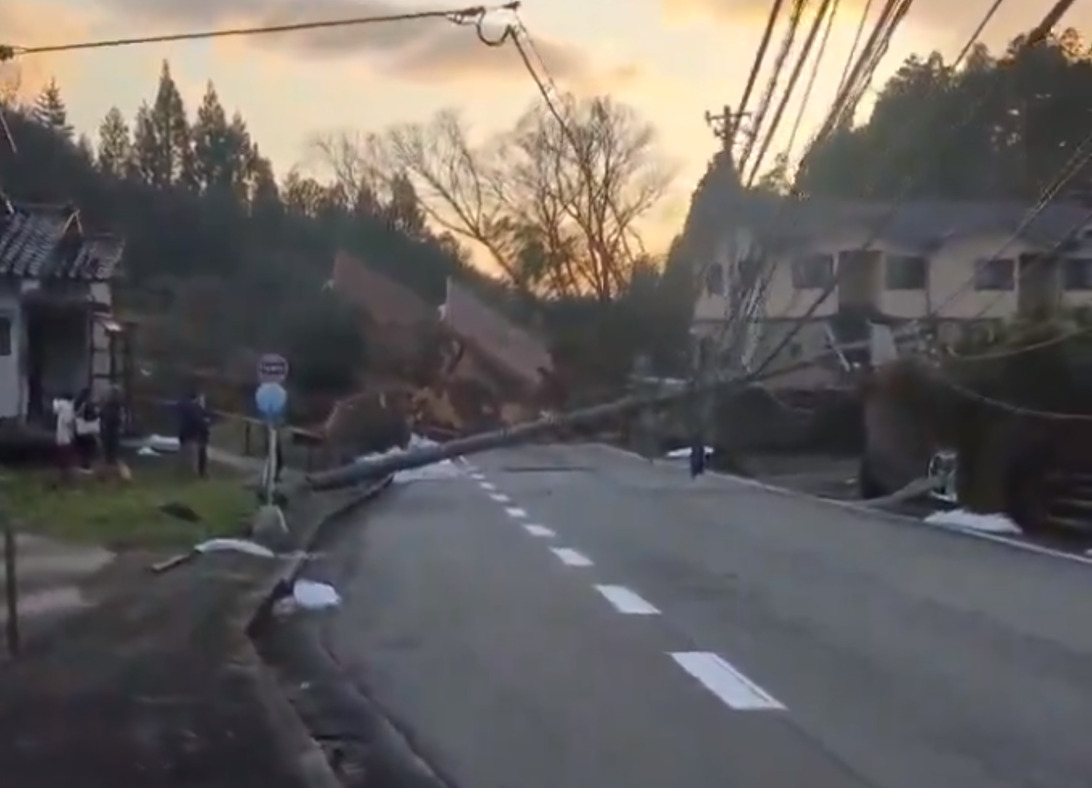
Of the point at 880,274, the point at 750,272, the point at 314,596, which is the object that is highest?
the point at 880,274

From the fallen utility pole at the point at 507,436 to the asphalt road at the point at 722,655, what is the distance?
921cm

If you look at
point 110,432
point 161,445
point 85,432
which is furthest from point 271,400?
point 161,445

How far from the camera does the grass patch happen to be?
20.3 meters

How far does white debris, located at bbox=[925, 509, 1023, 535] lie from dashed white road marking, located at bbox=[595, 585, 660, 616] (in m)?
8.86

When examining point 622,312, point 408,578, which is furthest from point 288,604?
point 622,312

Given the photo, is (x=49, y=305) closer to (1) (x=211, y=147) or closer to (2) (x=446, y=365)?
(2) (x=446, y=365)

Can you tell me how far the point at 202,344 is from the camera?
4462 centimetres

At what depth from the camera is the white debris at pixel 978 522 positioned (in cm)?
2459

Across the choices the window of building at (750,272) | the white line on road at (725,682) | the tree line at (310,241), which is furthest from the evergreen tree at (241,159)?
the white line on road at (725,682)

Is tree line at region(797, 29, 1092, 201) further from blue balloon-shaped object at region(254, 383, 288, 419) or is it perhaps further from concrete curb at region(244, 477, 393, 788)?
concrete curb at region(244, 477, 393, 788)

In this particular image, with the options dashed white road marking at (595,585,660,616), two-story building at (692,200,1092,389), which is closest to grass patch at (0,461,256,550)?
dashed white road marking at (595,585,660,616)

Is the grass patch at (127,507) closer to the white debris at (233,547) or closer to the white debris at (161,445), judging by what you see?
the white debris at (233,547)

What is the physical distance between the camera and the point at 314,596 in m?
15.9

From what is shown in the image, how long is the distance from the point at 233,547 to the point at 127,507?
5250 mm
